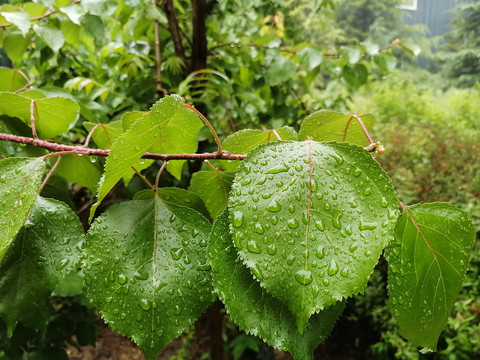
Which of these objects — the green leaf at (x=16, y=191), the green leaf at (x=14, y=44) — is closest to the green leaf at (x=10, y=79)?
the green leaf at (x=14, y=44)

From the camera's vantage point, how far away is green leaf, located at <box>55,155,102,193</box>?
0.50 meters

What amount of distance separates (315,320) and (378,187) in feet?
0.44

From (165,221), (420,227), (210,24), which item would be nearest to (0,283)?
(165,221)

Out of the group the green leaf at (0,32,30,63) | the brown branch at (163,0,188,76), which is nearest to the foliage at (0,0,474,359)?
the green leaf at (0,32,30,63)

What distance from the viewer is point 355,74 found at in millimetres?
1283

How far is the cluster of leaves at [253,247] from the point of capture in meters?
0.24

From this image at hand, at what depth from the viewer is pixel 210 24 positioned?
1.47 meters

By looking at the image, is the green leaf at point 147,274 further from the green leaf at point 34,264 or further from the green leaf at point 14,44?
the green leaf at point 14,44

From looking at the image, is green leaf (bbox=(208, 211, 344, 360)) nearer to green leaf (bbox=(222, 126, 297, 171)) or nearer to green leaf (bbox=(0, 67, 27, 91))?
green leaf (bbox=(222, 126, 297, 171))

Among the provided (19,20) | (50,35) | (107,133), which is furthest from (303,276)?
(50,35)

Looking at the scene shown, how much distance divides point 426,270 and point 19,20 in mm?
805

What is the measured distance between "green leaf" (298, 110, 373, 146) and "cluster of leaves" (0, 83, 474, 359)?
0.41 ft

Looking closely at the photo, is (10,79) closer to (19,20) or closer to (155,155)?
(19,20)

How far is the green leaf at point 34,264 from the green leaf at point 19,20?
478mm
